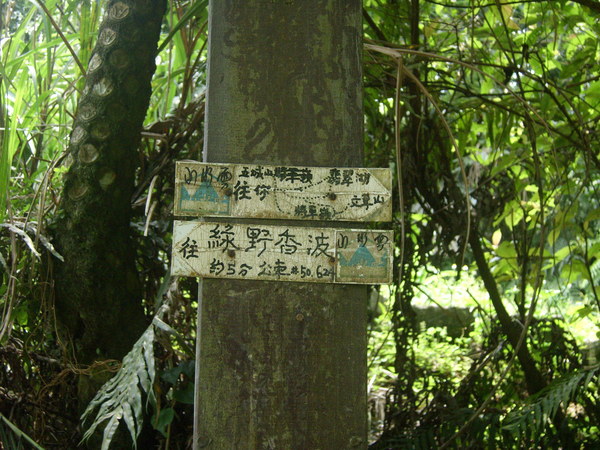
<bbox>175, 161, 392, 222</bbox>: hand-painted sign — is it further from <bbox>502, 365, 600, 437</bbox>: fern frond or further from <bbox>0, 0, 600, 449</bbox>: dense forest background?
<bbox>502, 365, 600, 437</bbox>: fern frond

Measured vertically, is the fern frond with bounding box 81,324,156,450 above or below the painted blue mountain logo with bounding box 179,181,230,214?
below

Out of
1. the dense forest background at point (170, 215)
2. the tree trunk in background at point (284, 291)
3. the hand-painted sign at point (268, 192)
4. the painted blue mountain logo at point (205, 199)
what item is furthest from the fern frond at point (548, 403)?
the painted blue mountain logo at point (205, 199)

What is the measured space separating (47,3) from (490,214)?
76.2 inches

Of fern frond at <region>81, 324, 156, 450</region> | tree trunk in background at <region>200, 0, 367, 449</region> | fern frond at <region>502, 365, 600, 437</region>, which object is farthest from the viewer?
fern frond at <region>502, 365, 600, 437</region>

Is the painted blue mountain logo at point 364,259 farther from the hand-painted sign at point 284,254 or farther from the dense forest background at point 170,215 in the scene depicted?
the dense forest background at point 170,215

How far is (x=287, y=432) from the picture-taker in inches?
54.2

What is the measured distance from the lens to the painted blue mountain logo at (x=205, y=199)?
1400mm

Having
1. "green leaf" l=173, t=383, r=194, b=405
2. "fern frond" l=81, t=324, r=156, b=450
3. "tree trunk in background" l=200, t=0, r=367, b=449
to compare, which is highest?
"tree trunk in background" l=200, t=0, r=367, b=449

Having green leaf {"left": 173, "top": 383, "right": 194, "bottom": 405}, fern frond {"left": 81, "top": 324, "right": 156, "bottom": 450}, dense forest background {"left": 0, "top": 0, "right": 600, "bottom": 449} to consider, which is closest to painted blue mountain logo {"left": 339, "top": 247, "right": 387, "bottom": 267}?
dense forest background {"left": 0, "top": 0, "right": 600, "bottom": 449}

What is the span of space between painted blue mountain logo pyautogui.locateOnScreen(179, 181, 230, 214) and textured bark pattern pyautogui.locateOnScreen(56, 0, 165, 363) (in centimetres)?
67

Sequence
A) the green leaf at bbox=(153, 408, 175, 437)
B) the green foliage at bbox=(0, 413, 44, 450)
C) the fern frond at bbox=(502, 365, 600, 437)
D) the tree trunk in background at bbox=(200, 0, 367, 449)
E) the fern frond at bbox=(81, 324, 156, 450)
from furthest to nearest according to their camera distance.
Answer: the fern frond at bbox=(502, 365, 600, 437), the green leaf at bbox=(153, 408, 175, 437), the green foliage at bbox=(0, 413, 44, 450), the fern frond at bbox=(81, 324, 156, 450), the tree trunk in background at bbox=(200, 0, 367, 449)

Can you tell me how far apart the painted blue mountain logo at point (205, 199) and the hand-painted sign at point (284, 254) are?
30 millimetres

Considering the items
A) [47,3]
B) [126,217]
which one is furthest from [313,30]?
[47,3]

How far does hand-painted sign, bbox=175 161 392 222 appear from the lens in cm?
140
